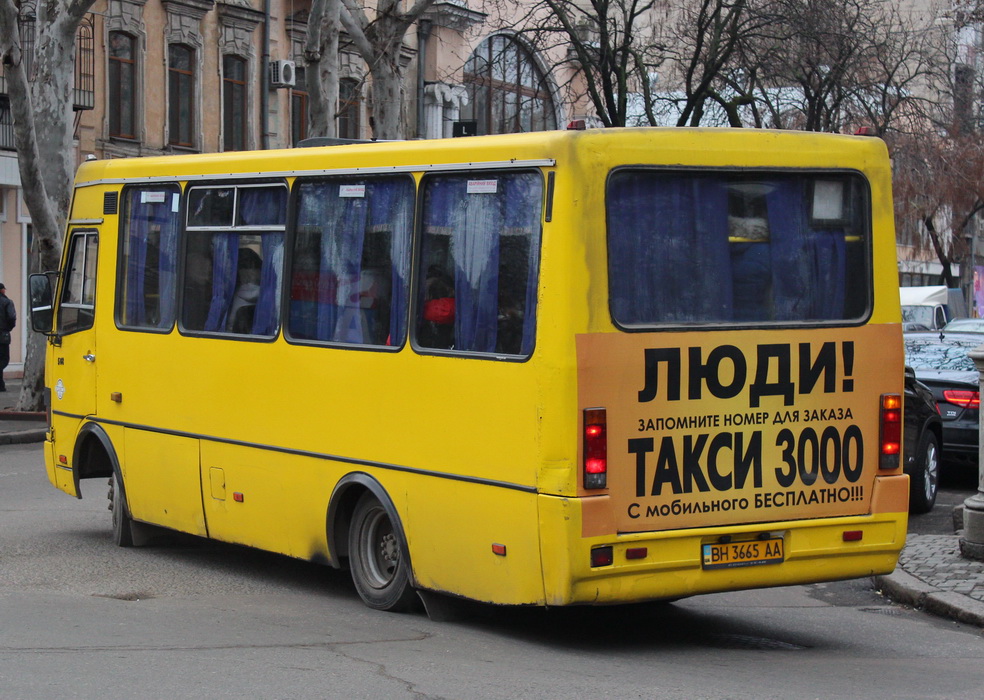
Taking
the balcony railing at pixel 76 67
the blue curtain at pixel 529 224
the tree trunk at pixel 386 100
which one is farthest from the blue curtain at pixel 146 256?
the balcony railing at pixel 76 67

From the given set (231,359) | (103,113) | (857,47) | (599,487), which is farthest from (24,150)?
(857,47)

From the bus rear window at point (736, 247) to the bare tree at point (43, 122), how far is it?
15.1 metres

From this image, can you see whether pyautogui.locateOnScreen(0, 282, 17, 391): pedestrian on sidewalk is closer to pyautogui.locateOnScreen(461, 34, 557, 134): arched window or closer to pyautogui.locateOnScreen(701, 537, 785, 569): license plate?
pyautogui.locateOnScreen(461, 34, 557, 134): arched window

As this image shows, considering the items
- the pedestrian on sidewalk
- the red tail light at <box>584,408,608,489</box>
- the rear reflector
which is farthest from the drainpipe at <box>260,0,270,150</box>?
the rear reflector

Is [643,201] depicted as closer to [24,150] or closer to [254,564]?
[254,564]

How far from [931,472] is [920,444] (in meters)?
0.45

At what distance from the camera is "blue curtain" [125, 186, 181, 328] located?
10555mm

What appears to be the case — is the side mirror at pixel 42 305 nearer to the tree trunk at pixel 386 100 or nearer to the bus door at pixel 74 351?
the bus door at pixel 74 351

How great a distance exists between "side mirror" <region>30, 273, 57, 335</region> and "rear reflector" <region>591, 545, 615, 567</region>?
5985 millimetres

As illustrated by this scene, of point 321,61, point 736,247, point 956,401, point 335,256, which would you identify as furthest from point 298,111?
point 736,247

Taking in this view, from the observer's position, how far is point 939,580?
10219 mm

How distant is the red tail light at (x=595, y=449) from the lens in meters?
7.39

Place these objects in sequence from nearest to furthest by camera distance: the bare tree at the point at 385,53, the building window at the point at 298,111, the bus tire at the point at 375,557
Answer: the bus tire at the point at 375,557 < the bare tree at the point at 385,53 < the building window at the point at 298,111

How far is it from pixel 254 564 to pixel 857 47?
24565 millimetres
